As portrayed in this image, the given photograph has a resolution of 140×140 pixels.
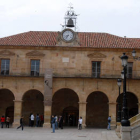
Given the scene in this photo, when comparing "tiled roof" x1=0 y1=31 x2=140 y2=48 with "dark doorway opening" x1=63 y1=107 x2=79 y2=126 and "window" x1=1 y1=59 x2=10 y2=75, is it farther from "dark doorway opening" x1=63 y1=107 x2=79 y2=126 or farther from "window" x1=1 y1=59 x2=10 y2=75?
"dark doorway opening" x1=63 y1=107 x2=79 y2=126

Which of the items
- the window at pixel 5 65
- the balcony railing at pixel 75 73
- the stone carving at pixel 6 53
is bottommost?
the balcony railing at pixel 75 73

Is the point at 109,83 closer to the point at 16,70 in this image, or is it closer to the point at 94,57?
the point at 94,57

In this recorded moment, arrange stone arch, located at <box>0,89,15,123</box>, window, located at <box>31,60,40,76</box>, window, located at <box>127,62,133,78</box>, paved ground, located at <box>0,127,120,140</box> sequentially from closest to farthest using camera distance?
paved ground, located at <box>0,127,120,140</box>
window, located at <box>31,60,40,76</box>
window, located at <box>127,62,133,78</box>
stone arch, located at <box>0,89,15,123</box>

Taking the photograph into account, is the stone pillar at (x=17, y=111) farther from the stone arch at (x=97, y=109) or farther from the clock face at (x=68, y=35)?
the clock face at (x=68, y=35)

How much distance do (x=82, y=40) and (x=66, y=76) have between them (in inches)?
199

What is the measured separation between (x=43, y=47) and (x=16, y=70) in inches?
149

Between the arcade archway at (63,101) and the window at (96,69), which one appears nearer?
the window at (96,69)

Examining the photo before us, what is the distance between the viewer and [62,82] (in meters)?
35.9

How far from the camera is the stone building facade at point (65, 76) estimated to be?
117ft

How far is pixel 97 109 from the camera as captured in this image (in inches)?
1532

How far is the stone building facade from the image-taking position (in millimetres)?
35812

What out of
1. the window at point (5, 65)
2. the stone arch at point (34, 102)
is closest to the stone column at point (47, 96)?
the stone arch at point (34, 102)

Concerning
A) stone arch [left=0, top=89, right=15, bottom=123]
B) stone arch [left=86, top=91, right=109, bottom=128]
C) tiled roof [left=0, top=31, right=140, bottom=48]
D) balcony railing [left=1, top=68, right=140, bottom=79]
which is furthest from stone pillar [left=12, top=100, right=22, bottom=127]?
stone arch [left=86, top=91, right=109, bottom=128]

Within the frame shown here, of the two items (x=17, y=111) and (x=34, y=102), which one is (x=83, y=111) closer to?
(x=34, y=102)
